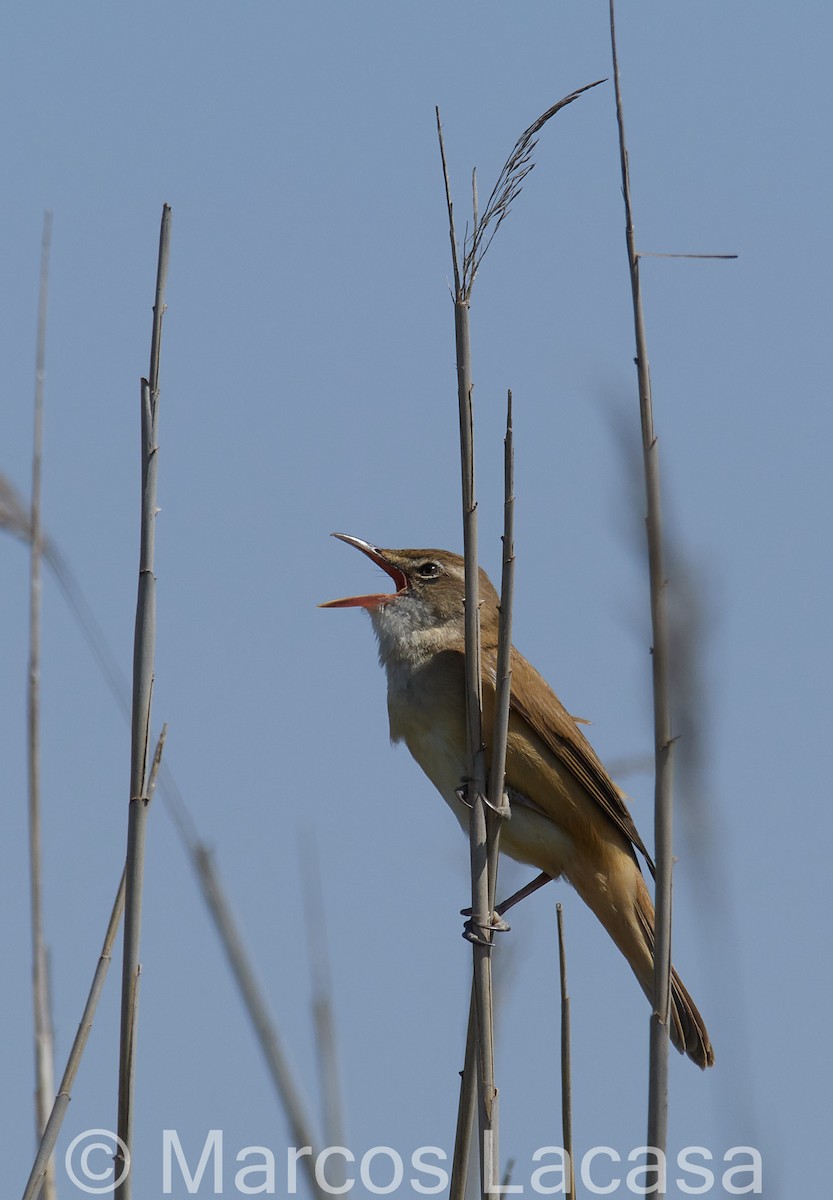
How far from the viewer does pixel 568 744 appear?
4.32m

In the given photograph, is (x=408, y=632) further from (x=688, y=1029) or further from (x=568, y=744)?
(x=688, y=1029)

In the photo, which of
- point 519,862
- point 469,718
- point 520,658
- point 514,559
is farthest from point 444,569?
point 514,559

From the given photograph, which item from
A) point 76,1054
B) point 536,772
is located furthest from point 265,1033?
point 536,772

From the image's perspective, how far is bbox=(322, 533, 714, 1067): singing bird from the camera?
4.14 meters

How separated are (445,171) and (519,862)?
7.90 ft

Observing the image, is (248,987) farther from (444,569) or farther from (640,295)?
(444,569)

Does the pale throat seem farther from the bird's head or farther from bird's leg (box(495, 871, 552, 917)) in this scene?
bird's leg (box(495, 871, 552, 917))

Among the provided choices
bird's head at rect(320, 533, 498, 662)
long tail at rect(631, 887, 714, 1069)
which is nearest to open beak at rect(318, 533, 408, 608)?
bird's head at rect(320, 533, 498, 662)

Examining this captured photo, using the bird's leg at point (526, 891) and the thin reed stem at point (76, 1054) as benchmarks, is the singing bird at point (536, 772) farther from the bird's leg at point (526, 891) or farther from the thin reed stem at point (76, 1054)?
the thin reed stem at point (76, 1054)

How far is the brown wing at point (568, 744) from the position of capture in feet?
14.0

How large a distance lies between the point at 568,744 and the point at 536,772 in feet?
0.52

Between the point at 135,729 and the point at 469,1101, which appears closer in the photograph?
the point at 135,729

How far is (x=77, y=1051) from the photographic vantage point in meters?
2.77

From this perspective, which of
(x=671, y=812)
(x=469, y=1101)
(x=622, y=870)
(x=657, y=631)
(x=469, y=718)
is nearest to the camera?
(x=657, y=631)
